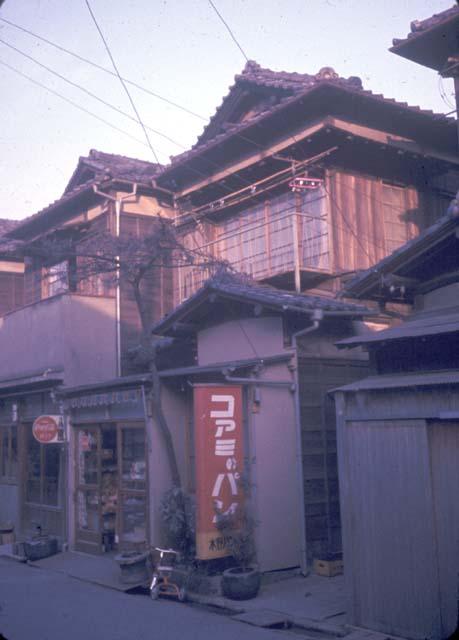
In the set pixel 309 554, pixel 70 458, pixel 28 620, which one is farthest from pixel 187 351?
pixel 28 620

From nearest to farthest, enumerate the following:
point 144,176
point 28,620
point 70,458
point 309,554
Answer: point 28,620 → point 309,554 → point 70,458 → point 144,176

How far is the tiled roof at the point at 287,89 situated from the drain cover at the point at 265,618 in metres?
9.92

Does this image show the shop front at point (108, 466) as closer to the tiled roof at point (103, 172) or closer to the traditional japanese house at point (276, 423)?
the traditional japanese house at point (276, 423)

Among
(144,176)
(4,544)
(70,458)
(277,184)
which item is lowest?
(4,544)

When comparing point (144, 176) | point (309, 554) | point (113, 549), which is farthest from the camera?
point (144, 176)

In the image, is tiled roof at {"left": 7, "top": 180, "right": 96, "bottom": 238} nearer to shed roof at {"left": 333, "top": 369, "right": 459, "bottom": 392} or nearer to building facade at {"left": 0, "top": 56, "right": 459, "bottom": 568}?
building facade at {"left": 0, "top": 56, "right": 459, "bottom": 568}

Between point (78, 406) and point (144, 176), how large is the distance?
7316mm

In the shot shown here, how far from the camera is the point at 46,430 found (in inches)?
604

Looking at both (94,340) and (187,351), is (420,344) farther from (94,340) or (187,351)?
(94,340)

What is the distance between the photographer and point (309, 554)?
11.7 meters

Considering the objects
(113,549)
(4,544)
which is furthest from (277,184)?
(4,544)

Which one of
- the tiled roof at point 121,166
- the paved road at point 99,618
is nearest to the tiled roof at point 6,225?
the tiled roof at point 121,166

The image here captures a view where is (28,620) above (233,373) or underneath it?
underneath

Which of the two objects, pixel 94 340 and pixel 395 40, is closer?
pixel 395 40
